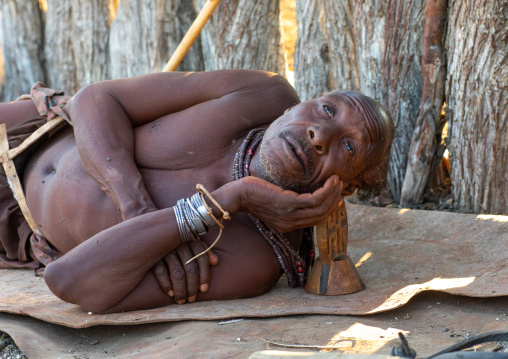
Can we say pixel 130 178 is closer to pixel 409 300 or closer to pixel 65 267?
pixel 65 267

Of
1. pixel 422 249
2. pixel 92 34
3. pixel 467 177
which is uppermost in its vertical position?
pixel 92 34

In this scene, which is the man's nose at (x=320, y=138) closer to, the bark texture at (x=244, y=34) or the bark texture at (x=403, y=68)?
the bark texture at (x=403, y=68)

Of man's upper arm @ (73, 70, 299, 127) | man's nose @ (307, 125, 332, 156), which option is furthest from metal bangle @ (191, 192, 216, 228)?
man's upper arm @ (73, 70, 299, 127)

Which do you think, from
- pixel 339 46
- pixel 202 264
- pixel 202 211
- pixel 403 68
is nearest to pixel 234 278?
pixel 202 264

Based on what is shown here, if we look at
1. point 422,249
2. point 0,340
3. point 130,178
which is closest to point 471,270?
point 422,249

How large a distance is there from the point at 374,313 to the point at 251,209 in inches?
26.7

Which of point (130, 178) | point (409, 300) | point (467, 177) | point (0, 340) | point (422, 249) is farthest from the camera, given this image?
point (467, 177)

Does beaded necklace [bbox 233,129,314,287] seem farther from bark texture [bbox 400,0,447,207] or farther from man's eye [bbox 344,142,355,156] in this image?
bark texture [bbox 400,0,447,207]

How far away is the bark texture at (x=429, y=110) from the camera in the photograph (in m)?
3.59

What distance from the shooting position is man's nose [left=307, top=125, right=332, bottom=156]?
8.40ft

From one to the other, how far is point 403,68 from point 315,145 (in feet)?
4.97

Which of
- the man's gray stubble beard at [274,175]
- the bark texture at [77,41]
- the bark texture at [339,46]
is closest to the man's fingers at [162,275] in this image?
the man's gray stubble beard at [274,175]

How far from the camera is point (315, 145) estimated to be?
8.47ft

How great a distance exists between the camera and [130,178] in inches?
112
